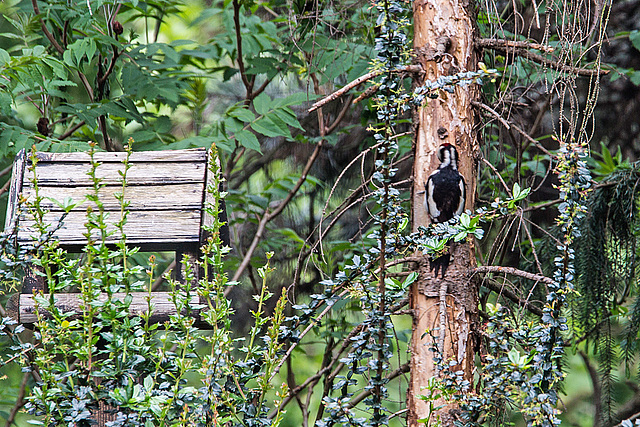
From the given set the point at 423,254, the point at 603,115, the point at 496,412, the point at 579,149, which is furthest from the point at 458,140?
the point at 603,115

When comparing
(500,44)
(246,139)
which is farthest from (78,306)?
(500,44)

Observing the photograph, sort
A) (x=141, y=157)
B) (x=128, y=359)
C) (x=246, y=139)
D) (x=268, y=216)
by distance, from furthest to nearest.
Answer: (x=268, y=216), (x=246, y=139), (x=141, y=157), (x=128, y=359)

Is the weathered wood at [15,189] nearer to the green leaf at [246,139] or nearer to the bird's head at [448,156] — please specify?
the green leaf at [246,139]

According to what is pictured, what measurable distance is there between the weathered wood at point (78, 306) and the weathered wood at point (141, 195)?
0.26m

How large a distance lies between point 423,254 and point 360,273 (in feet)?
0.66

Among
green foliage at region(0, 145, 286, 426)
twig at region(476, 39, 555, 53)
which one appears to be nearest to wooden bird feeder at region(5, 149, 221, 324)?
green foliage at region(0, 145, 286, 426)

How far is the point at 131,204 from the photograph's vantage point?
1843 millimetres

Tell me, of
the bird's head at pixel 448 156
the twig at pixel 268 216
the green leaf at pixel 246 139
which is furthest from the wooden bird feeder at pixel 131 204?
the twig at pixel 268 216

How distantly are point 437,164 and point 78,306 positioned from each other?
109 centimetres

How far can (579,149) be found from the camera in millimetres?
1431

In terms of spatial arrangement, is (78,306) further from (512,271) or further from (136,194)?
(512,271)

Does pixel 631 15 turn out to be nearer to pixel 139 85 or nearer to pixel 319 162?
pixel 319 162

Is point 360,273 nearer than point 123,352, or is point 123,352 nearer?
point 123,352

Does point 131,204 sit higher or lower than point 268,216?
higher
